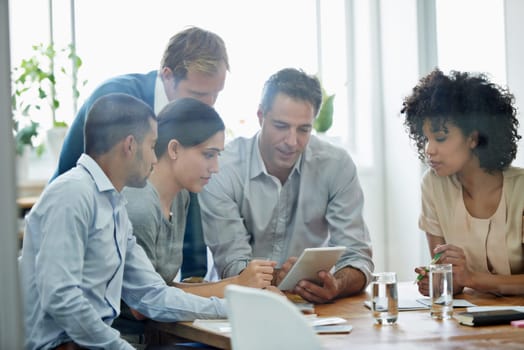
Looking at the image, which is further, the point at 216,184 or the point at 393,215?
the point at 393,215

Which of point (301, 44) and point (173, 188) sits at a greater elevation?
point (301, 44)

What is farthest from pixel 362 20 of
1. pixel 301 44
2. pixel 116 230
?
pixel 116 230

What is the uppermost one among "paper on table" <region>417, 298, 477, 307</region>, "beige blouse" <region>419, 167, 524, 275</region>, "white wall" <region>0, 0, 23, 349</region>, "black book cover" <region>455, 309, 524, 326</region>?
"white wall" <region>0, 0, 23, 349</region>

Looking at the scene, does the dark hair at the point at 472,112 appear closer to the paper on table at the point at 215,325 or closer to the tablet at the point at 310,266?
the tablet at the point at 310,266

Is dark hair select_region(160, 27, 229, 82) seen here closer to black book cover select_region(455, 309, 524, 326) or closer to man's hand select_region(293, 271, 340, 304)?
man's hand select_region(293, 271, 340, 304)

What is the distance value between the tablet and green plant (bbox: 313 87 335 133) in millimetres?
679

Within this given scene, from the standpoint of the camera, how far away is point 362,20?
3500mm

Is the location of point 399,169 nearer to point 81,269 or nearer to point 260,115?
point 260,115

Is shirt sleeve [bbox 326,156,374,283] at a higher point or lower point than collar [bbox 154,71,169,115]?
lower

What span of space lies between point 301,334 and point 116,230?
100cm

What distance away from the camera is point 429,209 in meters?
3.04

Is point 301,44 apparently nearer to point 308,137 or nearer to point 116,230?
point 308,137

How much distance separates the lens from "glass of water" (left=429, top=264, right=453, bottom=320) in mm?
2332

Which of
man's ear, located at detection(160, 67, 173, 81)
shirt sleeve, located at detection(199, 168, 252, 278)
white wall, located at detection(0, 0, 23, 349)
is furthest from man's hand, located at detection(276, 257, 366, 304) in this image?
white wall, located at detection(0, 0, 23, 349)
